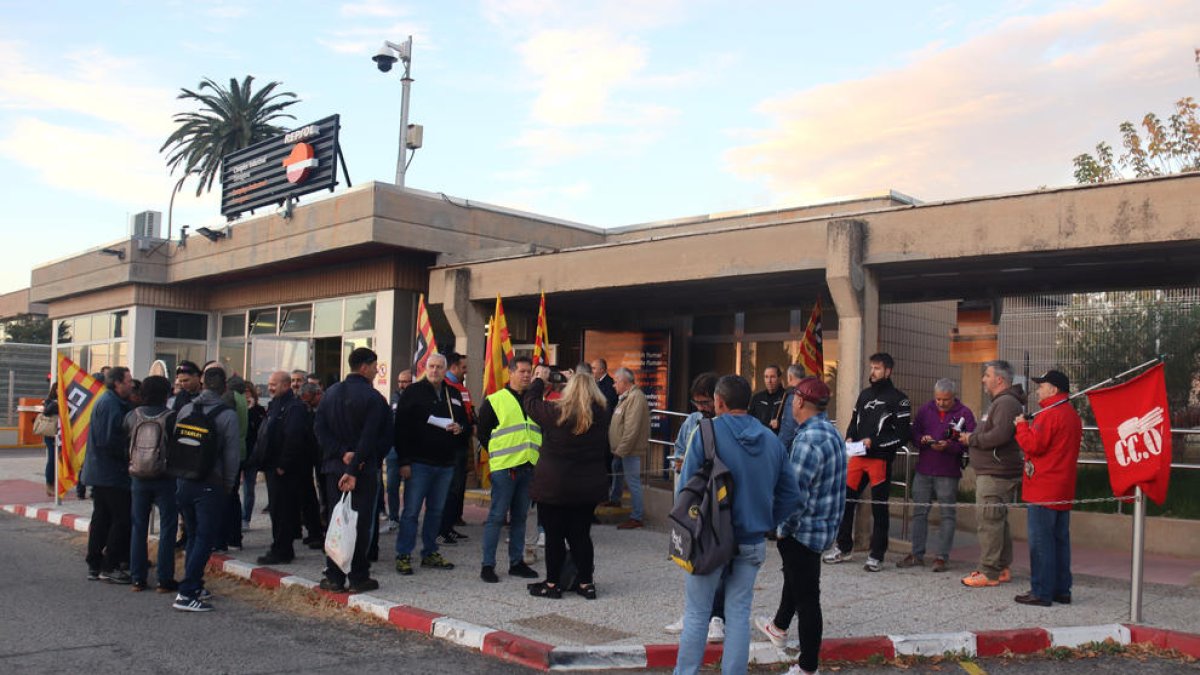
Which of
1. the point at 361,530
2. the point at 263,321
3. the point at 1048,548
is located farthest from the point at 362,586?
the point at 263,321

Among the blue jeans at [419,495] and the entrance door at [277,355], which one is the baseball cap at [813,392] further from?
the entrance door at [277,355]

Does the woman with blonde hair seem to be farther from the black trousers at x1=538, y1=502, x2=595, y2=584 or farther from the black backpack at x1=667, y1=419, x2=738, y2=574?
the black backpack at x1=667, y1=419, x2=738, y2=574

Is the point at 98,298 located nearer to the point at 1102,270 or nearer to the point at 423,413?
the point at 423,413

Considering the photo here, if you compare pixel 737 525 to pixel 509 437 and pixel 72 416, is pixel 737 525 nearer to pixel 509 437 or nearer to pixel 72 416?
pixel 509 437

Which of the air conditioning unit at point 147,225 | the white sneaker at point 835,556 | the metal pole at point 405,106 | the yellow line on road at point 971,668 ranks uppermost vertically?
the metal pole at point 405,106

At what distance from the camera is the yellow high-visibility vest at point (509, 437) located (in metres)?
8.60

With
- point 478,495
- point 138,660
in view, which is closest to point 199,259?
point 478,495

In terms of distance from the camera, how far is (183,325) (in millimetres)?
24469

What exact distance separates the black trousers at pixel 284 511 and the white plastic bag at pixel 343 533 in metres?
1.70

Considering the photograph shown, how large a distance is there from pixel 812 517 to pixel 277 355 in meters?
14.9

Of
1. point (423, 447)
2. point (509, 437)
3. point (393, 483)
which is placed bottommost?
point (393, 483)

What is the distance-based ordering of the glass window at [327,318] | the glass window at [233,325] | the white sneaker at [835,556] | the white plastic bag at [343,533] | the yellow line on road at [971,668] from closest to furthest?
the yellow line on road at [971,668], the white plastic bag at [343,533], the white sneaker at [835,556], the glass window at [327,318], the glass window at [233,325]

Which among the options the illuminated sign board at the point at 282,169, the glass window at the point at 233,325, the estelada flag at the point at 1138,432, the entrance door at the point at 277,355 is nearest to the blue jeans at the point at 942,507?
the estelada flag at the point at 1138,432

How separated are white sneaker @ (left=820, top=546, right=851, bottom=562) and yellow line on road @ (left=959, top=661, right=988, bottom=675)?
3218 millimetres
